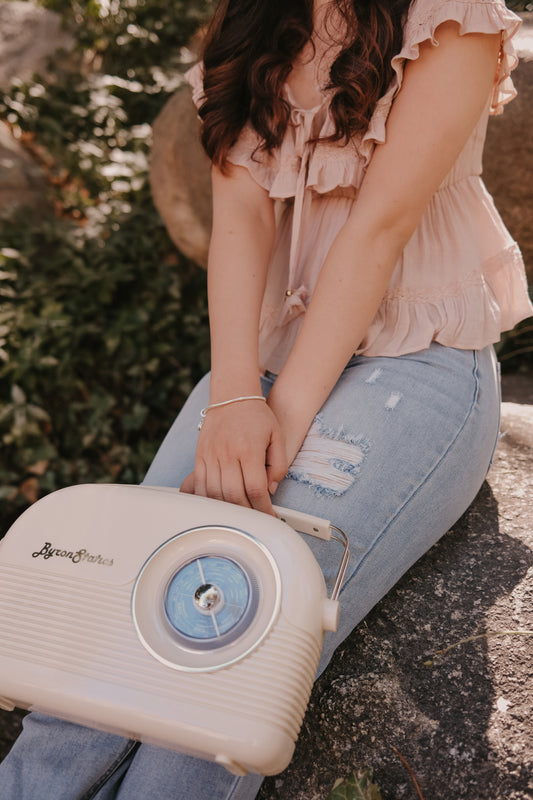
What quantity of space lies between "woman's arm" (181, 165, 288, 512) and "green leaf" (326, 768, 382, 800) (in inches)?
15.6

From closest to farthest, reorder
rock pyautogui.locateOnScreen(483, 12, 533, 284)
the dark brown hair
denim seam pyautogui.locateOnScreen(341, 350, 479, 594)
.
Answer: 1. denim seam pyautogui.locateOnScreen(341, 350, 479, 594)
2. the dark brown hair
3. rock pyautogui.locateOnScreen(483, 12, 533, 284)

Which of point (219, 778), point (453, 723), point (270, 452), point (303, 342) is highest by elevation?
point (303, 342)

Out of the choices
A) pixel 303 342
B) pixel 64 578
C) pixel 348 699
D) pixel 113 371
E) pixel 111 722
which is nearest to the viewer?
pixel 111 722

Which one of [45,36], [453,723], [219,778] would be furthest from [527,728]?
[45,36]

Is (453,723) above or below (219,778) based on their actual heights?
above

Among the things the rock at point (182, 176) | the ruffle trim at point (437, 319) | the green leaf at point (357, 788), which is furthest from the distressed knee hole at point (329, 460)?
the rock at point (182, 176)

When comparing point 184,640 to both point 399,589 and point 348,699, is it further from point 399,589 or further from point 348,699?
point 399,589

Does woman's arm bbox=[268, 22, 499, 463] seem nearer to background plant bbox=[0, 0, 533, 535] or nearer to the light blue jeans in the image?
the light blue jeans

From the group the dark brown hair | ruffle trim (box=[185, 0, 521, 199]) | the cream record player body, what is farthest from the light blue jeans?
the dark brown hair

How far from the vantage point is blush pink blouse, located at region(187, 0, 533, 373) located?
1182 millimetres

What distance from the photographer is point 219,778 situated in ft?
2.77

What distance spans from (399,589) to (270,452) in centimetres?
35

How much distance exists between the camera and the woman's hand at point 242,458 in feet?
3.24

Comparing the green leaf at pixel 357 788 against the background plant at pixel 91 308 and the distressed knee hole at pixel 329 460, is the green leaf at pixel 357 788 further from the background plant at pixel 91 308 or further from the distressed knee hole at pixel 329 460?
the background plant at pixel 91 308
